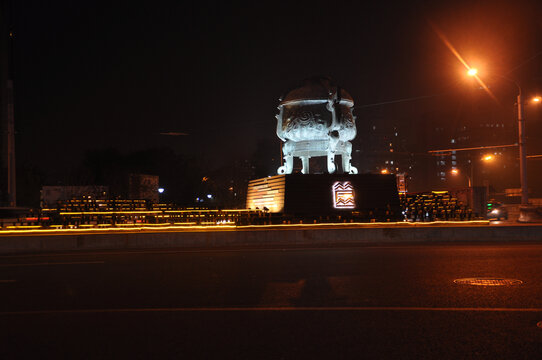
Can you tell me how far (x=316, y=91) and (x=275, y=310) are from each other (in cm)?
2568

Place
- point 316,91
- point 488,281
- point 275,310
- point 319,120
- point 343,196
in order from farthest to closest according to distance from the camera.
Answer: point 316,91 < point 319,120 < point 343,196 < point 488,281 < point 275,310

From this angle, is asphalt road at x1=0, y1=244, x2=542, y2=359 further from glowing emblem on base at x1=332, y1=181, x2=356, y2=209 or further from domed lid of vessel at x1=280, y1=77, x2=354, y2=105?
domed lid of vessel at x1=280, y1=77, x2=354, y2=105

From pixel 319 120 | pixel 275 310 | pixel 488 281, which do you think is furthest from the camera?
pixel 319 120

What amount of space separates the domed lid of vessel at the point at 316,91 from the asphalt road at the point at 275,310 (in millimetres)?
19848

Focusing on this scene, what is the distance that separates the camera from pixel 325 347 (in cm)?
571

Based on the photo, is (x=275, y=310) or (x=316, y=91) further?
(x=316, y=91)

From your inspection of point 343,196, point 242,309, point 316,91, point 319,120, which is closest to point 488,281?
point 242,309

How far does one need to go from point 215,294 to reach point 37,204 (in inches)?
2304

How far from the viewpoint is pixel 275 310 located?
764 centimetres

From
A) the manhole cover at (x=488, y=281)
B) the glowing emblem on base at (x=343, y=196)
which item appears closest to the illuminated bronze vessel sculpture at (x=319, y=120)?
the glowing emblem on base at (x=343, y=196)

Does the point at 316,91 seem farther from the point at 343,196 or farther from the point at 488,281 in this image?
the point at 488,281

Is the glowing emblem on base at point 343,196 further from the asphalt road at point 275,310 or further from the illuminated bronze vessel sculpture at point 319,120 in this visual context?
the asphalt road at point 275,310

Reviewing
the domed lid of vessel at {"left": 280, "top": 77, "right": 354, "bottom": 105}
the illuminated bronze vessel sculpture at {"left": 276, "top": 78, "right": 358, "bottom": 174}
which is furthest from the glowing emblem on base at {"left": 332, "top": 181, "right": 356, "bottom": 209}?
the domed lid of vessel at {"left": 280, "top": 77, "right": 354, "bottom": 105}

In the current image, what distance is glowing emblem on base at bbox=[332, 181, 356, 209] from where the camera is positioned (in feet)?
98.0
